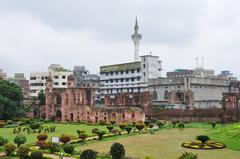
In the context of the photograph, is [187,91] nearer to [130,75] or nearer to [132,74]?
[132,74]

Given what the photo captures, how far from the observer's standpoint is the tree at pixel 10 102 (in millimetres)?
65062

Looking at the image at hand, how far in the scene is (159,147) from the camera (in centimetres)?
3438

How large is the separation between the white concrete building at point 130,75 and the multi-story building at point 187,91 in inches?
93.0

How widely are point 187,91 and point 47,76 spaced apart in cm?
4558

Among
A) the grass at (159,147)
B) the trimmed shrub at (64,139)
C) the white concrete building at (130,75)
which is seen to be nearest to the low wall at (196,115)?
the white concrete building at (130,75)

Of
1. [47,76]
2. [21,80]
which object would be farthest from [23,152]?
[21,80]

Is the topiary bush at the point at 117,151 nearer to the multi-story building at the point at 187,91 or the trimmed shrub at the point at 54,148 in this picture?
the trimmed shrub at the point at 54,148

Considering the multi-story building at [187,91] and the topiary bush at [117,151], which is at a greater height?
the multi-story building at [187,91]

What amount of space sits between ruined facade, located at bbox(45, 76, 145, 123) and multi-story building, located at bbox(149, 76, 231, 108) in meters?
9.99

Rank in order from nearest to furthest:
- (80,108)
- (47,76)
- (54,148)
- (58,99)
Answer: (54,148) → (80,108) → (58,99) → (47,76)

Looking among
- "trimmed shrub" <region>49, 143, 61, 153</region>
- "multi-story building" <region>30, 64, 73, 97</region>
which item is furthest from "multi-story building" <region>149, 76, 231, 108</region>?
"trimmed shrub" <region>49, 143, 61, 153</region>

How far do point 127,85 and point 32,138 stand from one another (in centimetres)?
4676

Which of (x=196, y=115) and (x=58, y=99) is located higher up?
(x=58, y=99)

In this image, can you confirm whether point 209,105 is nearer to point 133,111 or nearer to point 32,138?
point 133,111
